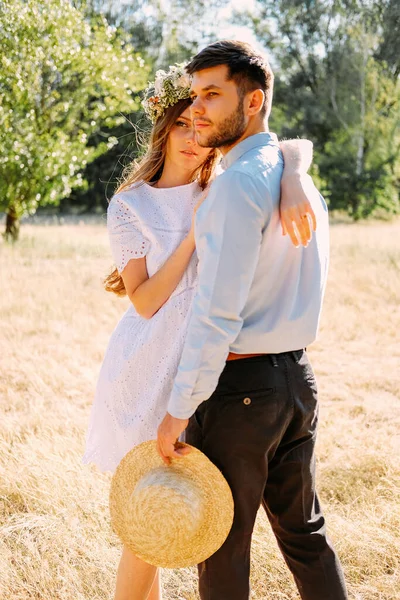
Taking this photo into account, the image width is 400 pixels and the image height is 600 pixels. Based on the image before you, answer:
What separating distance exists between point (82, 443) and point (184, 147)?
7.64 feet

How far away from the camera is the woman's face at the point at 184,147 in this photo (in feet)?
8.39

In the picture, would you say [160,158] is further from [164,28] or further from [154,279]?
[164,28]

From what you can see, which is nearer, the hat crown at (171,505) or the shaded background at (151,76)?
the hat crown at (171,505)

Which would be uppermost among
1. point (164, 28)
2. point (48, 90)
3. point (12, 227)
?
point (164, 28)

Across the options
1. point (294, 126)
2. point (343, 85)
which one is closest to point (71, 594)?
point (343, 85)

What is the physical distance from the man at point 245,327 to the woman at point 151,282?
0.37m

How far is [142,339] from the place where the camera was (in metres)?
2.44

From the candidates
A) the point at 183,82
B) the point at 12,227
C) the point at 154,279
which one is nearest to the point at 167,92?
the point at 183,82

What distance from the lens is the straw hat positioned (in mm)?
1984

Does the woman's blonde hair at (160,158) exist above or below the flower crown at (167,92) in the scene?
below

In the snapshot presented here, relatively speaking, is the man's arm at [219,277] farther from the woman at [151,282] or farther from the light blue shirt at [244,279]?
the woman at [151,282]

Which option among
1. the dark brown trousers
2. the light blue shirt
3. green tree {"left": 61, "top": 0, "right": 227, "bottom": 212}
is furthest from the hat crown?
green tree {"left": 61, "top": 0, "right": 227, "bottom": 212}

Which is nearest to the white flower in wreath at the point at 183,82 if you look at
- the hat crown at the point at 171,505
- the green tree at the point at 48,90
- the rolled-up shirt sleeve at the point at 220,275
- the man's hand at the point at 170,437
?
the rolled-up shirt sleeve at the point at 220,275

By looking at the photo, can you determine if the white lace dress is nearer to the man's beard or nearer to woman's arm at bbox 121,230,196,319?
woman's arm at bbox 121,230,196,319
